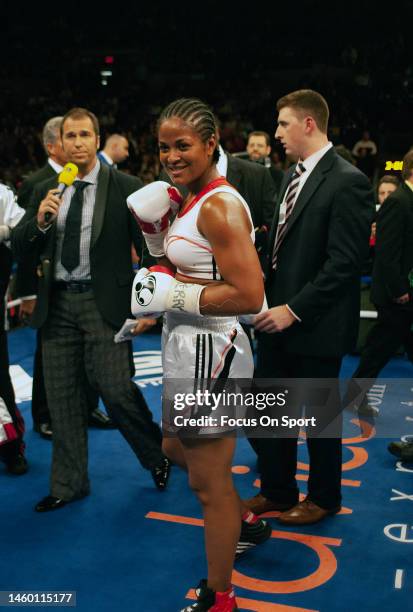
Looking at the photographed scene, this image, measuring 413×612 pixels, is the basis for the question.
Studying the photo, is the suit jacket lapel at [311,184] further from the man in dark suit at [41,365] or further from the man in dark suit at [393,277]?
the man in dark suit at [41,365]

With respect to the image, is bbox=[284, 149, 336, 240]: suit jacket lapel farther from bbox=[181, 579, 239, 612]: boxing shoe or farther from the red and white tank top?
bbox=[181, 579, 239, 612]: boxing shoe

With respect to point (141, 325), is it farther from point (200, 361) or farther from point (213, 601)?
point (213, 601)

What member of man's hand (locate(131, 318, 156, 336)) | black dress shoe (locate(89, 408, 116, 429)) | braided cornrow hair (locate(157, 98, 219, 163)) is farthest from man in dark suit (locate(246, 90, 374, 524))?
black dress shoe (locate(89, 408, 116, 429))

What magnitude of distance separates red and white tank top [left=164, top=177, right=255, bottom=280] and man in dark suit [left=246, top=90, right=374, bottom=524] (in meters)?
0.58

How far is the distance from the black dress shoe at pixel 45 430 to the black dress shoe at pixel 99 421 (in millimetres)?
231

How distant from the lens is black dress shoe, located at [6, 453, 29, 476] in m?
3.16

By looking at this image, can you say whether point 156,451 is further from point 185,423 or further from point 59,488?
point 185,423

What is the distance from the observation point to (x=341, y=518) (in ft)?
8.88

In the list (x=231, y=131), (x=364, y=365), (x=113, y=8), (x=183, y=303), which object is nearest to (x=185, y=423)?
(x=183, y=303)

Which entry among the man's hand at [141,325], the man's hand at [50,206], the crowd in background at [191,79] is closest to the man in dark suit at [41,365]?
the man's hand at [50,206]

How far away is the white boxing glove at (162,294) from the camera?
1833 millimetres

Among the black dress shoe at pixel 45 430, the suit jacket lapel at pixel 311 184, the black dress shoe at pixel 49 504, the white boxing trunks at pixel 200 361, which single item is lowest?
the black dress shoe at pixel 49 504

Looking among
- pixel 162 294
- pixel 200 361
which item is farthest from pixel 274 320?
pixel 162 294

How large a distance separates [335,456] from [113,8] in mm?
15990
